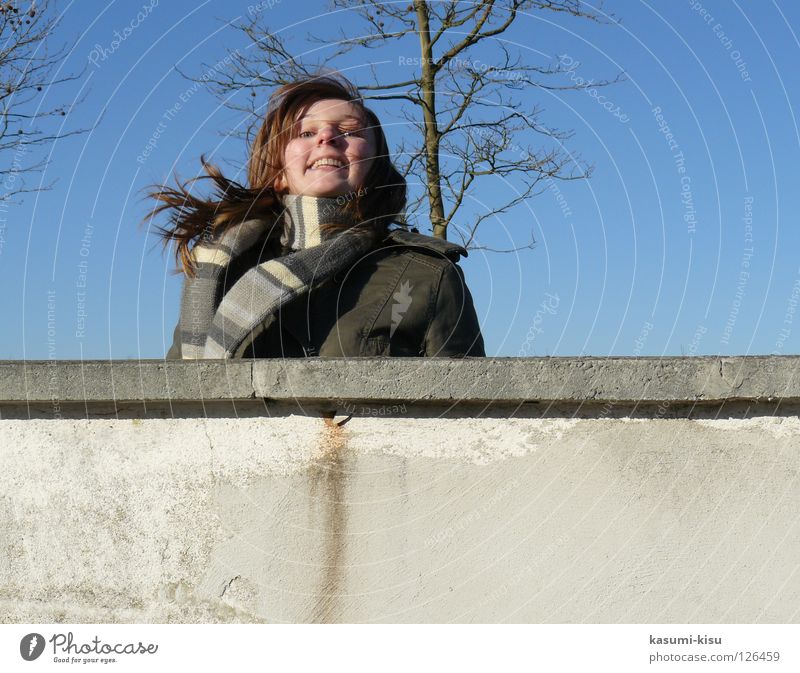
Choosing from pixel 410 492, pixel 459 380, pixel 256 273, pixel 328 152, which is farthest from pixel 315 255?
pixel 410 492

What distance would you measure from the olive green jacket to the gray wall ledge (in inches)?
14.4

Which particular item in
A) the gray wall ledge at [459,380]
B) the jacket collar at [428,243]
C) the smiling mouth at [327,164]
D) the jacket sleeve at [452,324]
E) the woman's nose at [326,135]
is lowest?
the gray wall ledge at [459,380]

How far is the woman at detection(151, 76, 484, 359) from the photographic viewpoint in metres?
2.96

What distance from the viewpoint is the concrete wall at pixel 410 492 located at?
2498 mm

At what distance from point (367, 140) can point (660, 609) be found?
1.79 m

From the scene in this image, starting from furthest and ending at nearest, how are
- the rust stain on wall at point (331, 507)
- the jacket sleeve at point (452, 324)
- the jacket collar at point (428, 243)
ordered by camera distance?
the jacket collar at point (428, 243), the jacket sleeve at point (452, 324), the rust stain on wall at point (331, 507)

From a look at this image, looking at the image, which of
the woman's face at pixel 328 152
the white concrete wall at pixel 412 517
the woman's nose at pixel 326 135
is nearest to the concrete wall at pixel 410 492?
the white concrete wall at pixel 412 517

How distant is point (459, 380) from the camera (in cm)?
251

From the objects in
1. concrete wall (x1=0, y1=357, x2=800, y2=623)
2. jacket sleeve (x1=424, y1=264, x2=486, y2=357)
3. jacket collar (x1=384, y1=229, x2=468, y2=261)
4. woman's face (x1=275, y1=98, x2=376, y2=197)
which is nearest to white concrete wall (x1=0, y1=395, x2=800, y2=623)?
concrete wall (x1=0, y1=357, x2=800, y2=623)

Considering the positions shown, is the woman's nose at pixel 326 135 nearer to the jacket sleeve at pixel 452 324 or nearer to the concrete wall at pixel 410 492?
the jacket sleeve at pixel 452 324

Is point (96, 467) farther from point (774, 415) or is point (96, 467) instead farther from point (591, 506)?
point (774, 415)

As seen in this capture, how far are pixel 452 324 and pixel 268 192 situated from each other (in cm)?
84
